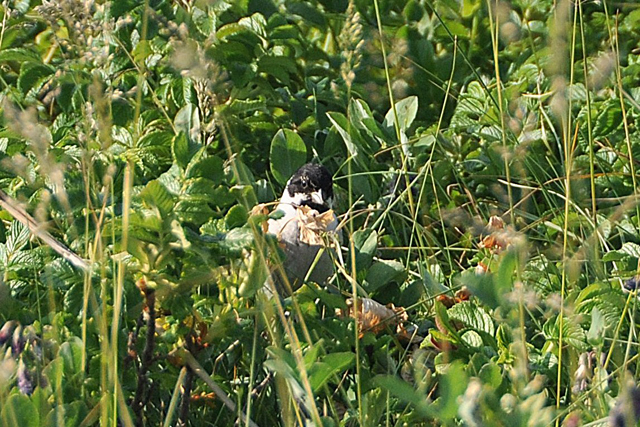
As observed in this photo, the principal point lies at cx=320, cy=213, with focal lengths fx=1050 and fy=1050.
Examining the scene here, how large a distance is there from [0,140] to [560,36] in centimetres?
124

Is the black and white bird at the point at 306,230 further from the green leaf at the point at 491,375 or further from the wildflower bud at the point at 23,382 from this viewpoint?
the wildflower bud at the point at 23,382

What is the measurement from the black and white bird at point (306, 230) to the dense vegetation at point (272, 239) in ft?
0.24

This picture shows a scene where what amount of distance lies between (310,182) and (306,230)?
0.80 m

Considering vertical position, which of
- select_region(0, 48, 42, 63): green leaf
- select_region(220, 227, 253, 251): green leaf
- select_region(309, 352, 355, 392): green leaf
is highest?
select_region(0, 48, 42, 63): green leaf

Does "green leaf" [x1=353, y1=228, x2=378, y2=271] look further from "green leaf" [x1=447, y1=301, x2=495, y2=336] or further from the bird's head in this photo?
the bird's head

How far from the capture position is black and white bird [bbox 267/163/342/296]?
1853mm

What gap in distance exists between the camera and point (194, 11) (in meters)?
2.74

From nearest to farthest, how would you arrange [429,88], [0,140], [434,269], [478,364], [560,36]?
[560,36], [478,364], [0,140], [434,269], [429,88]

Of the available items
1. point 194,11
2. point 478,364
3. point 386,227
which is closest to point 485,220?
point 386,227

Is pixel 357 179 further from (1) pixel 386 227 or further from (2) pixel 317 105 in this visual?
(2) pixel 317 105

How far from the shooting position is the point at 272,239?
61.2 inches

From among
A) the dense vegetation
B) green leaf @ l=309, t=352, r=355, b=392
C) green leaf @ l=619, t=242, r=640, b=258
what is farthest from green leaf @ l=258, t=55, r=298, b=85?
green leaf @ l=309, t=352, r=355, b=392

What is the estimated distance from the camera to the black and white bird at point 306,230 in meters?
1.85

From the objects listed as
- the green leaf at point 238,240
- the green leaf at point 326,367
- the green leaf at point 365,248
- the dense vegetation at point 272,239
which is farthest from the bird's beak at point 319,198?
the green leaf at point 326,367
